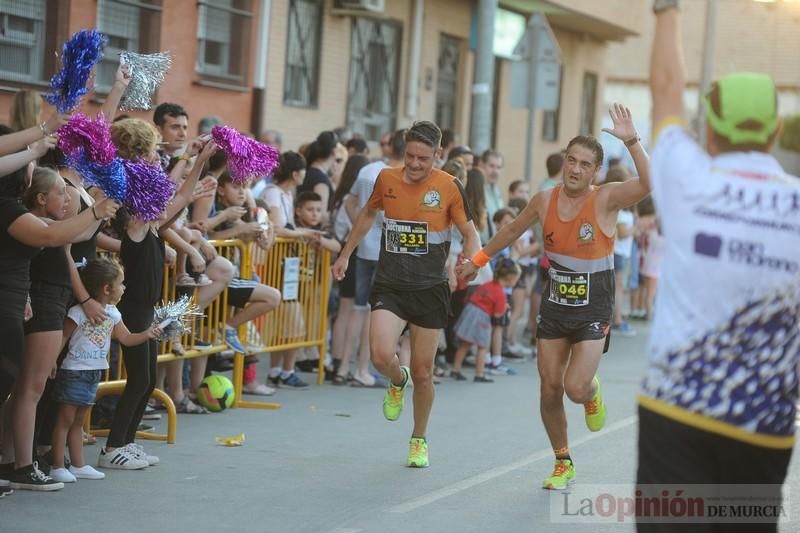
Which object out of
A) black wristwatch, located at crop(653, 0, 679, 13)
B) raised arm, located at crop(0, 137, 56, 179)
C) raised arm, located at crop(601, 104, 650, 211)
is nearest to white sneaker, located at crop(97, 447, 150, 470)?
raised arm, located at crop(0, 137, 56, 179)

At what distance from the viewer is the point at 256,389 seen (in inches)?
467

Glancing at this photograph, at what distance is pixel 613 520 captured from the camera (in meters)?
7.62

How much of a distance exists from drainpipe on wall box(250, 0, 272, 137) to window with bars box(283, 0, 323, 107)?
69 centimetres

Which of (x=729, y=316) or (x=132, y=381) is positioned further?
(x=132, y=381)

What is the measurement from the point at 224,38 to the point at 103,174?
10.0 metres

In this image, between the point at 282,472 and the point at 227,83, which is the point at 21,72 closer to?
the point at 227,83

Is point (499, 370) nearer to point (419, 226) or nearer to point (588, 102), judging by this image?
point (419, 226)

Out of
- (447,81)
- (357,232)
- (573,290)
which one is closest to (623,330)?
(447,81)

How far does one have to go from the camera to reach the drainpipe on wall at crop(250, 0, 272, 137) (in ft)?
58.1

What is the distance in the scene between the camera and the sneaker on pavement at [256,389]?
11852mm

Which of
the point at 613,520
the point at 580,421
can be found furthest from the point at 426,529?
the point at 580,421

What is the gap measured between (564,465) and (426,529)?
5.11 feet

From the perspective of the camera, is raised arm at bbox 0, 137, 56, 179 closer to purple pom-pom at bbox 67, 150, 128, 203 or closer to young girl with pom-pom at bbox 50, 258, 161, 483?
purple pom-pom at bbox 67, 150, 128, 203

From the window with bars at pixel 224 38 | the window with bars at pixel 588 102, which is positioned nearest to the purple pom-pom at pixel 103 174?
the window with bars at pixel 224 38
